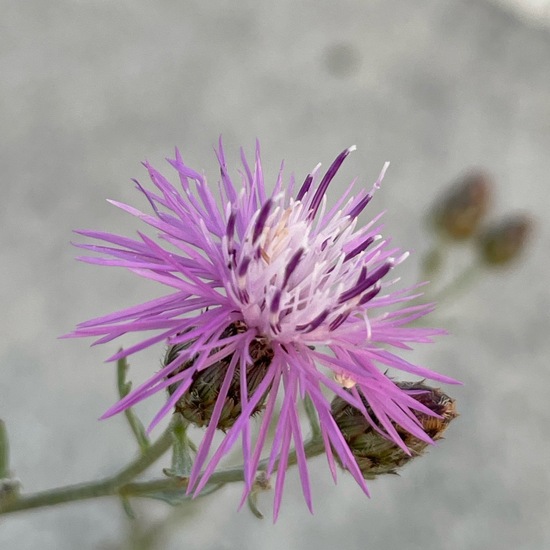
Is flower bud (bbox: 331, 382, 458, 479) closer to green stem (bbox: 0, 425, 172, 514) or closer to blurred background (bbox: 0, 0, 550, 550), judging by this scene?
green stem (bbox: 0, 425, 172, 514)

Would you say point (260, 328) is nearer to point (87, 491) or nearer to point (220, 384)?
point (220, 384)

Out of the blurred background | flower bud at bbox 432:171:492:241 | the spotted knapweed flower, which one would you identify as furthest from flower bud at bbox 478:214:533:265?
the spotted knapweed flower

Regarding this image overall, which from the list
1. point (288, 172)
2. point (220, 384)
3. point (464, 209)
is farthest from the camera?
point (288, 172)

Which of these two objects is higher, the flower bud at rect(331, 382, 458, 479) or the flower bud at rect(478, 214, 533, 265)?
the flower bud at rect(478, 214, 533, 265)

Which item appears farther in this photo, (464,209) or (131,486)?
(464,209)

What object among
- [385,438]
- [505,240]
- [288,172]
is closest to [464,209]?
[505,240]

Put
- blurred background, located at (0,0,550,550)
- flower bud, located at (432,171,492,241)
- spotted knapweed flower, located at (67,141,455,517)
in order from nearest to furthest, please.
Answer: spotted knapweed flower, located at (67,141,455,517)
flower bud, located at (432,171,492,241)
blurred background, located at (0,0,550,550)

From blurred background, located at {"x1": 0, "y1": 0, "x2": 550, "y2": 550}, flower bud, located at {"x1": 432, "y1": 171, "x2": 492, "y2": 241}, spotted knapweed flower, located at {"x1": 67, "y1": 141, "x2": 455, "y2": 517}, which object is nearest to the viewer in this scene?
spotted knapweed flower, located at {"x1": 67, "y1": 141, "x2": 455, "y2": 517}
